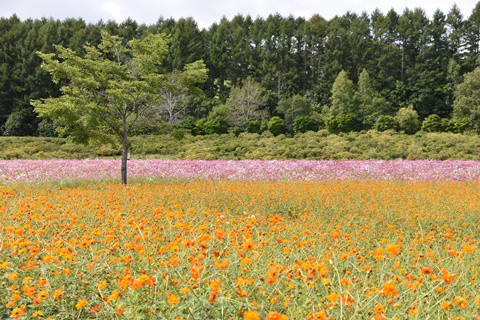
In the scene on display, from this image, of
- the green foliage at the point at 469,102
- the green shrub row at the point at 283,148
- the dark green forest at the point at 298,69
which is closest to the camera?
the green shrub row at the point at 283,148

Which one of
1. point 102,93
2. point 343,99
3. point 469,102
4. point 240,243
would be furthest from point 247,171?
point 469,102

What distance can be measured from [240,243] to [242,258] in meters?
1.10

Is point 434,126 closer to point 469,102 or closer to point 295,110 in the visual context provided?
point 469,102

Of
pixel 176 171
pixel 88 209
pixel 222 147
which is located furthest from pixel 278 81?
pixel 88 209

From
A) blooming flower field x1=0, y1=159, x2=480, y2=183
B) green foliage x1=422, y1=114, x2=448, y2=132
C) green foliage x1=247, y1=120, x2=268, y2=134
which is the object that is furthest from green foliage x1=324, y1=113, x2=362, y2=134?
blooming flower field x1=0, y1=159, x2=480, y2=183

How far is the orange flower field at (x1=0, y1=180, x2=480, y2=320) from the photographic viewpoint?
2143 mm

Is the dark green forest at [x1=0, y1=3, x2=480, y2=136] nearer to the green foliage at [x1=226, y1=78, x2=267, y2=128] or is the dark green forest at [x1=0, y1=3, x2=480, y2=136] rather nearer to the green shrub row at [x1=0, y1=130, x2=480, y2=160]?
the green foliage at [x1=226, y1=78, x2=267, y2=128]

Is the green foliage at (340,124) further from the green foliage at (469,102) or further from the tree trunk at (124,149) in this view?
the tree trunk at (124,149)

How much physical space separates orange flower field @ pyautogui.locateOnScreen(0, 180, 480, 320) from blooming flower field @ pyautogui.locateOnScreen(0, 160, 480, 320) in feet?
0.07

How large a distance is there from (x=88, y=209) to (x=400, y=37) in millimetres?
55984

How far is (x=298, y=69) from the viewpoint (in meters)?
52.3

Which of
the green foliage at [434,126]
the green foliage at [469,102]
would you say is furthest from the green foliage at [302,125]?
the green foliage at [469,102]

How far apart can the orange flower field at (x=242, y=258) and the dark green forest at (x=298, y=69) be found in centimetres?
2395

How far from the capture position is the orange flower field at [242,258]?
214 cm
